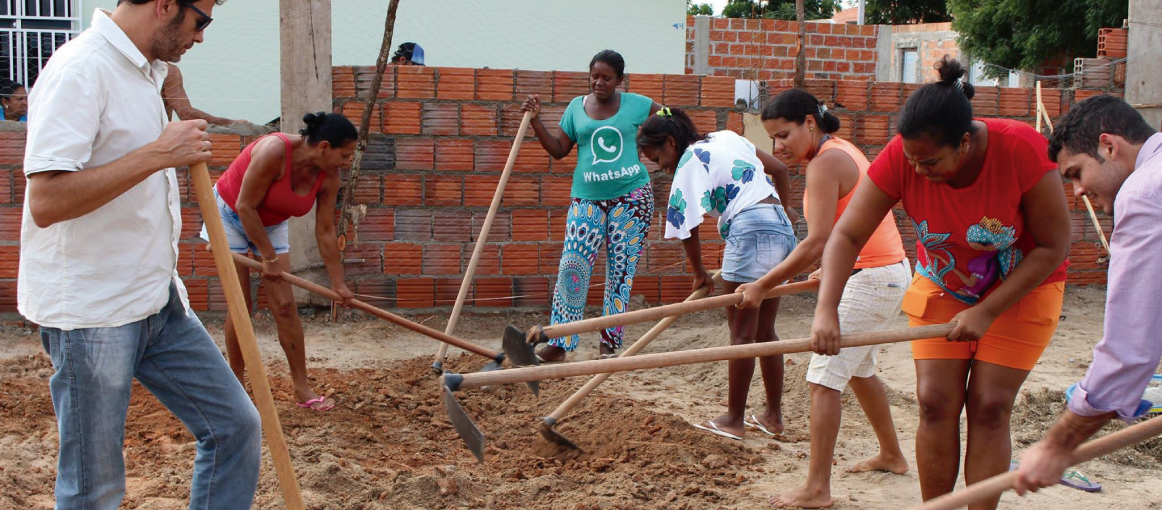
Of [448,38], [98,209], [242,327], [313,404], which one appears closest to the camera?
[98,209]

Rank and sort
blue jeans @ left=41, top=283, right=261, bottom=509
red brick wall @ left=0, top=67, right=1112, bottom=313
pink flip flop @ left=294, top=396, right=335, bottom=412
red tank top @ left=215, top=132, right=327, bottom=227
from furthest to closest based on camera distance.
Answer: red brick wall @ left=0, top=67, right=1112, bottom=313 → pink flip flop @ left=294, top=396, right=335, bottom=412 → red tank top @ left=215, top=132, right=327, bottom=227 → blue jeans @ left=41, top=283, right=261, bottom=509

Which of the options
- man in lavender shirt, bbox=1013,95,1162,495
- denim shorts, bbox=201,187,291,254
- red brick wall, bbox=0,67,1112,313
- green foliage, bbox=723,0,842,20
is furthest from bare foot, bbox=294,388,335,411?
green foliage, bbox=723,0,842,20

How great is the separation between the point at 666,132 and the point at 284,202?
6.24 ft

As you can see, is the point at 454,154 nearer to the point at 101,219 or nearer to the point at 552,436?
the point at 552,436

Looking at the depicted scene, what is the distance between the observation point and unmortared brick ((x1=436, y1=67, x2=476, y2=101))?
6.29 m

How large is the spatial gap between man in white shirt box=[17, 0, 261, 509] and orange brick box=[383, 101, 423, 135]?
3811mm

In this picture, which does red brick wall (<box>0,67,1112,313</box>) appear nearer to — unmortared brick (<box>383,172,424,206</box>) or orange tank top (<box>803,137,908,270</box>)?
unmortared brick (<box>383,172,424,206</box>)

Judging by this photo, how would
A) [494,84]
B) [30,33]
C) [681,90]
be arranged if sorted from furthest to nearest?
[30,33]
[681,90]
[494,84]

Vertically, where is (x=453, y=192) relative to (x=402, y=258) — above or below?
above

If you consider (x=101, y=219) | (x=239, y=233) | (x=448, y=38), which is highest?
(x=448, y=38)

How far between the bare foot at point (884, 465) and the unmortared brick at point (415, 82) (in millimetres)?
3775

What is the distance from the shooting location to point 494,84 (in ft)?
20.9

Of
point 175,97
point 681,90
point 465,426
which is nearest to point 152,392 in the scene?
point 465,426

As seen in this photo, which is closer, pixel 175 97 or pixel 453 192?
pixel 175 97
